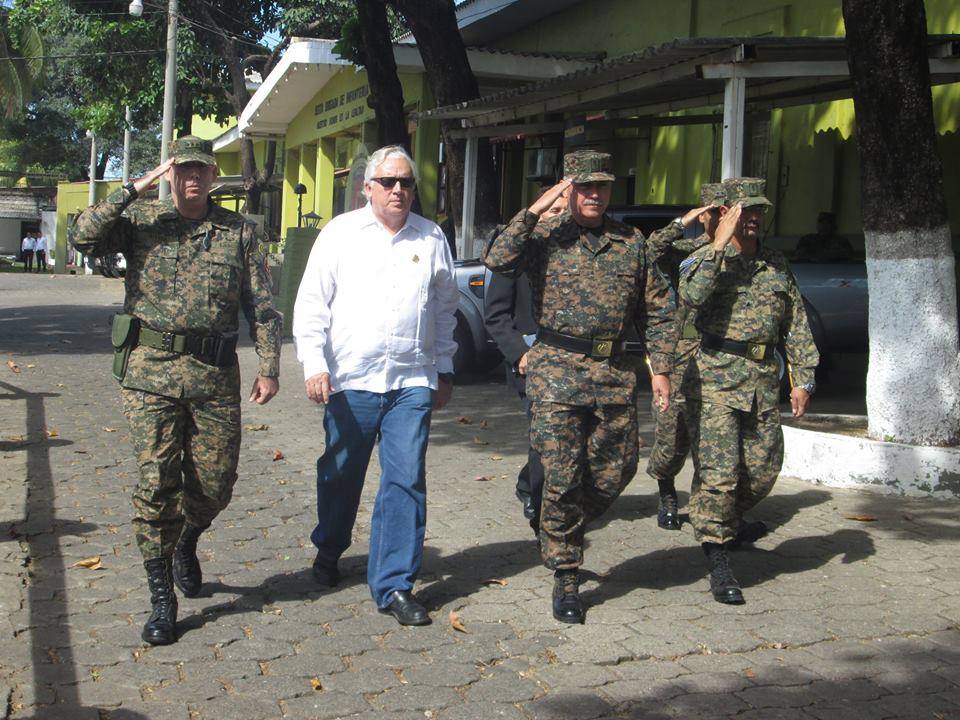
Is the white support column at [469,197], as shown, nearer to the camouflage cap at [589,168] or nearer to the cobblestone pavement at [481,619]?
the cobblestone pavement at [481,619]

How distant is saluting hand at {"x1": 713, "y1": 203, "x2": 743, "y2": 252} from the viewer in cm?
560

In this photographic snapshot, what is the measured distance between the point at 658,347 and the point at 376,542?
5.03 feet

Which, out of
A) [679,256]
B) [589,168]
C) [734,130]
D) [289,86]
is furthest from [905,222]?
[289,86]

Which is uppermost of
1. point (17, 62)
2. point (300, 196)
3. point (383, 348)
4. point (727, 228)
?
point (17, 62)

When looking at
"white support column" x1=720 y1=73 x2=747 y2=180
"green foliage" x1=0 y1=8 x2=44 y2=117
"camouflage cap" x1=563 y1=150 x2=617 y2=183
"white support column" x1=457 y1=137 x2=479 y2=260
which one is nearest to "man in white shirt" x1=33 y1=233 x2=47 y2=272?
"green foliage" x1=0 y1=8 x2=44 y2=117

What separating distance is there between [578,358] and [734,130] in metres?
5.31

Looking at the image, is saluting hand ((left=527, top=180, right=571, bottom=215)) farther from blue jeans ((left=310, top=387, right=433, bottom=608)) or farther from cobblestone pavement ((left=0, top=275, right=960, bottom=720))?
cobblestone pavement ((left=0, top=275, right=960, bottom=720))

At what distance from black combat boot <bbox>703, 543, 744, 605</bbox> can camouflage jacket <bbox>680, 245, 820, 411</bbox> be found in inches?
27.2

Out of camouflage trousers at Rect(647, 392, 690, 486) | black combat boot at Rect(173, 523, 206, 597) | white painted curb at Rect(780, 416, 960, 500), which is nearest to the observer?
black combat boot at Rect(173, 523, 206, 597)

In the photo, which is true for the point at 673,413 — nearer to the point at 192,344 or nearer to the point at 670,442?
the point at 670,442

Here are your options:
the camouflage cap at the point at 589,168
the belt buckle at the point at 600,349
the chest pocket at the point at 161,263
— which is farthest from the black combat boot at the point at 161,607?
the camouflage cap at the point at 589,168

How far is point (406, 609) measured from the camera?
17.4 ft

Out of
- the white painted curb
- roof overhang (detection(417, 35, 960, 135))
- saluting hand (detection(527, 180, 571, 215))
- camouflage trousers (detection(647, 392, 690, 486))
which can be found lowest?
the white painted curb

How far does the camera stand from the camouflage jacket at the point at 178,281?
5137mm
